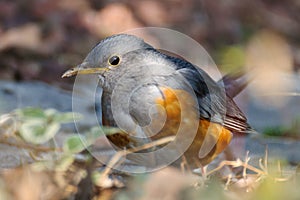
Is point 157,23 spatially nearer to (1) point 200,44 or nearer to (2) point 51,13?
(1) point 200,44

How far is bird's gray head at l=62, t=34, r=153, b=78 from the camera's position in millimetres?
3844

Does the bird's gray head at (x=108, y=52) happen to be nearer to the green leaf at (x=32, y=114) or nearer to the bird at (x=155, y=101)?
the bird at (x=155, y=101)

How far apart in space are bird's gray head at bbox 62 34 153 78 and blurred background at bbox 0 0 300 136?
8.57 feet

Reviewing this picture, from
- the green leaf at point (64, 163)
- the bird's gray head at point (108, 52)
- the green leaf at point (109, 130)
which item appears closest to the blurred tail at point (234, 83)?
the bird's gray head at point (108, 52)

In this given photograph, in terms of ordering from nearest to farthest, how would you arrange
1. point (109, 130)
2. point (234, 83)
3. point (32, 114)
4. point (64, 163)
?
1. point (64, 163)
2. point (109, 130)
3. point (32, 114)
4. point (234, 83)

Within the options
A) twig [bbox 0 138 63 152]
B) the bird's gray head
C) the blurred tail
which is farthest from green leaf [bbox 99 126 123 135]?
the blurred tail

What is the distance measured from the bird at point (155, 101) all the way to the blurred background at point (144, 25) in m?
2.42

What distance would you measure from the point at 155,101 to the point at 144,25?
3.97m

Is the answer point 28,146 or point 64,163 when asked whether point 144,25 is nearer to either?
point 28,146

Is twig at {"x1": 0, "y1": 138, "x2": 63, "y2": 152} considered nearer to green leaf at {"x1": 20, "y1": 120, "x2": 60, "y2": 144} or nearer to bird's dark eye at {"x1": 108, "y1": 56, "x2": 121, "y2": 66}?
green leaf at {"x1": 20, "y1": 120, "x2": 60, "y2": 144}

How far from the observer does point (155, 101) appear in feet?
12.3

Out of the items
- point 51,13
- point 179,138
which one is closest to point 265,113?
point 179,138

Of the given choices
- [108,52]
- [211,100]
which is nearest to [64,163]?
[108,52]

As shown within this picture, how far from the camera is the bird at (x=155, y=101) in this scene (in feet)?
12.2
